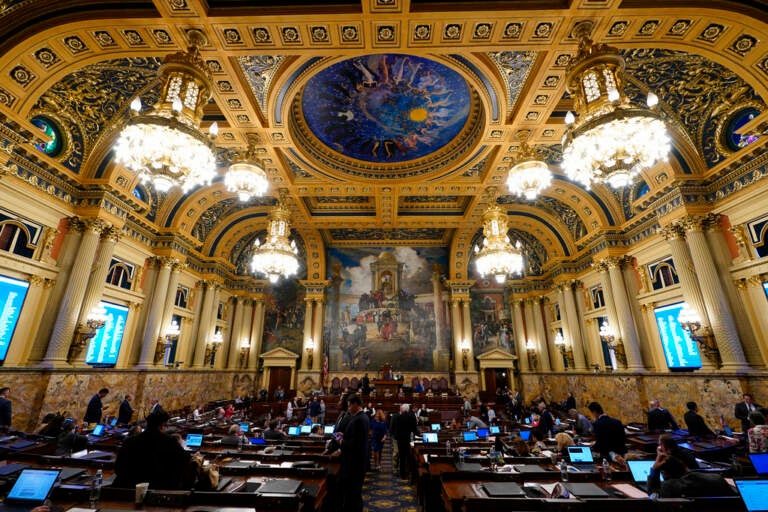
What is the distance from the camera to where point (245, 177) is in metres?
8.07

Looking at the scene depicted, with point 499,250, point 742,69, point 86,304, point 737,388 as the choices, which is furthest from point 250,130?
point 737,388

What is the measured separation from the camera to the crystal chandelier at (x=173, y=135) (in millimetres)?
5504

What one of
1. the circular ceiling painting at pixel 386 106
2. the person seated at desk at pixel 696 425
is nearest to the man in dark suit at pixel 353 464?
the person seated at desk at pixel 696 425

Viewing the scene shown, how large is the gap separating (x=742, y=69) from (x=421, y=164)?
8851mm

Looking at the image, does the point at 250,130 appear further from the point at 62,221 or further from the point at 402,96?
the point at 62,221

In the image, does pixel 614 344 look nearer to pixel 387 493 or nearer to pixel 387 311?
pixel 387 493

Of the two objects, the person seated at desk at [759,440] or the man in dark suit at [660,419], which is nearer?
the person seated at desk at [759,440]

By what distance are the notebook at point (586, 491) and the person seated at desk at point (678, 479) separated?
0.47 metres

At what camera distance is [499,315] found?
20.3 metres

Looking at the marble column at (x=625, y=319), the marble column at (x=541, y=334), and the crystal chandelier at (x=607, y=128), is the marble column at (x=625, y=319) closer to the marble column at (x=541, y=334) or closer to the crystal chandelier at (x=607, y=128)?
the marble column at (x=541, y=334)

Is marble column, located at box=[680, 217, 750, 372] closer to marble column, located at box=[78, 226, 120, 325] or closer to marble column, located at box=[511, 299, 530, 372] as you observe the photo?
marble column, located at box=[511, 299, 530, 372]

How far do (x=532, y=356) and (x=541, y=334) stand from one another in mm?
1342

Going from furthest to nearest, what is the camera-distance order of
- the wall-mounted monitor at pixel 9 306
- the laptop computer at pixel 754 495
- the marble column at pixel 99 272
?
the marble column at pixel 99 272, the wall-mounted monitor at pixel 9 306, the laptop computer at pixel 754 495

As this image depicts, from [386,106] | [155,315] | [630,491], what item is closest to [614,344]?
[630,491]
